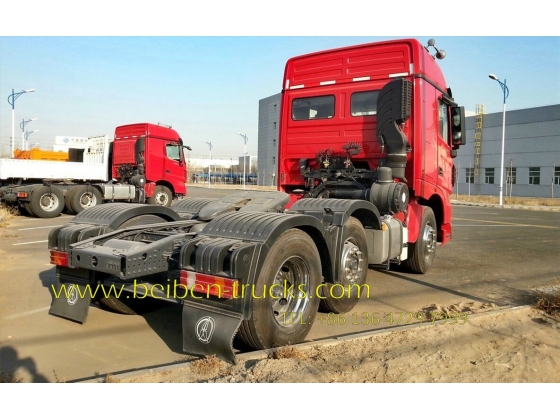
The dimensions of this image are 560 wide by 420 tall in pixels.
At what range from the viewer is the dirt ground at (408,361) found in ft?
10.6

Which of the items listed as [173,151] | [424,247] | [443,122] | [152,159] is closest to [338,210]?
[424,247]

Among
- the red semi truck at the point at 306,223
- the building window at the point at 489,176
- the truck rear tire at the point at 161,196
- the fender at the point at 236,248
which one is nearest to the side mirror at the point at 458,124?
the red semi truck at the point at 306,223

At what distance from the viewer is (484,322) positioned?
4.66 metres

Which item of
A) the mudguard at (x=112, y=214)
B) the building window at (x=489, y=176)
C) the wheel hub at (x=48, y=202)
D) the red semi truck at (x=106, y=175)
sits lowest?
the wheel hub at (x=48, y=202)

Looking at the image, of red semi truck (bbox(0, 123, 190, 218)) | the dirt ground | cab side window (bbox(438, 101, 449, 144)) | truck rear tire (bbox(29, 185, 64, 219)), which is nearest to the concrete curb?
the dirt ground

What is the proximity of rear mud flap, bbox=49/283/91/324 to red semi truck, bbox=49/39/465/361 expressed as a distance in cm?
2

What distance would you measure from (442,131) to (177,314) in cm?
530

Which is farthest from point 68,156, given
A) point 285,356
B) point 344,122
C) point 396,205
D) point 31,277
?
point 285,356

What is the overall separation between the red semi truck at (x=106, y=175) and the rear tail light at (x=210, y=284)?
1264 cm

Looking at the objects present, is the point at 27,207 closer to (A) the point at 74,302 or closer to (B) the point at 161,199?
(B) the point at 161,199

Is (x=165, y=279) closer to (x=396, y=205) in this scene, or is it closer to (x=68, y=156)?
(x=396, y=205)

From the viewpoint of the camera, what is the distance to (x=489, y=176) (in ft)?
157

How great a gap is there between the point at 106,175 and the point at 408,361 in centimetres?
1584

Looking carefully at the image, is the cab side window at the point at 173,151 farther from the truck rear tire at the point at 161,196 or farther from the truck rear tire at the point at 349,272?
the truck rear tire at the point at 349,272
